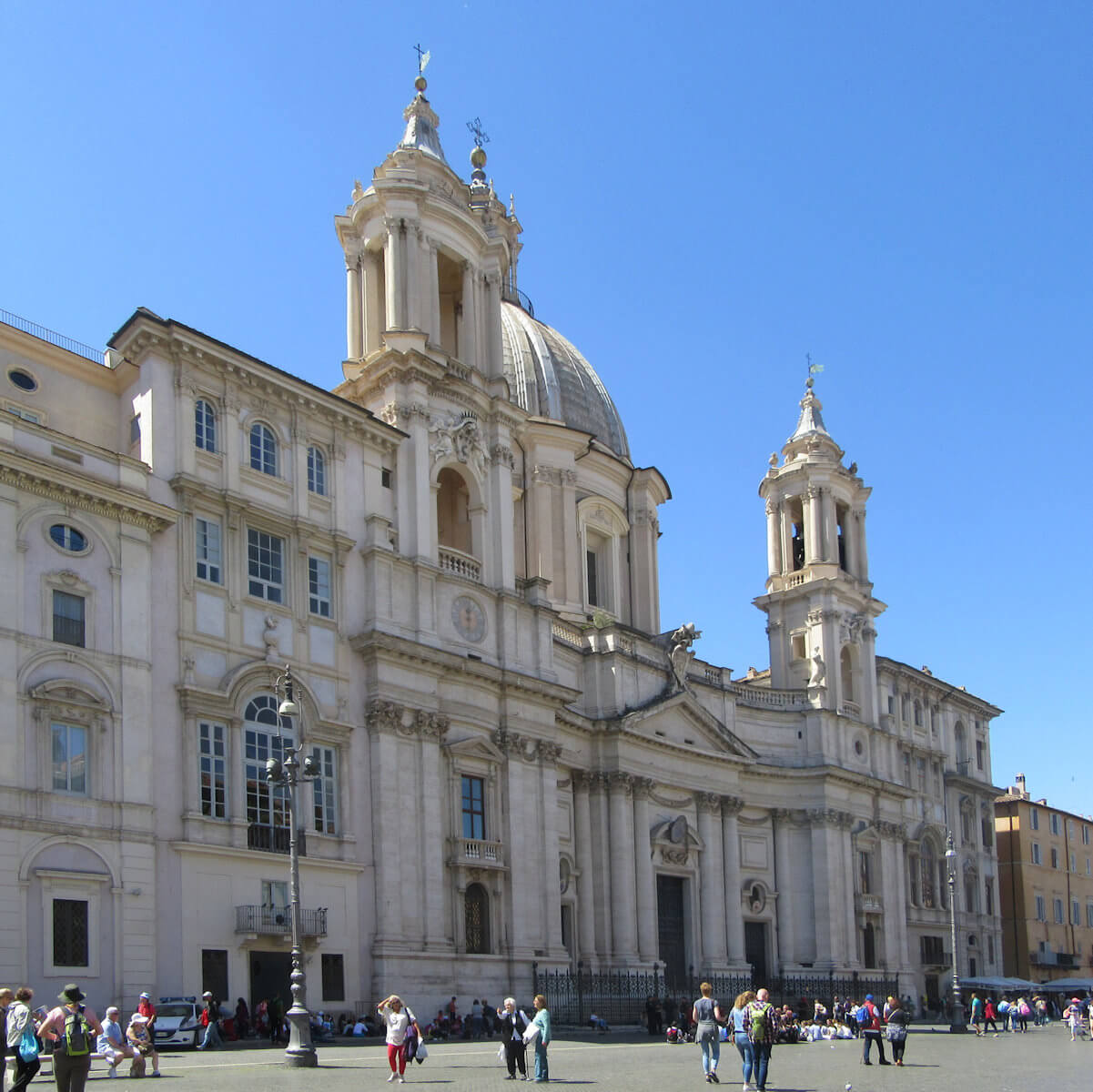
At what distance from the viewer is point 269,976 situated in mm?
35281

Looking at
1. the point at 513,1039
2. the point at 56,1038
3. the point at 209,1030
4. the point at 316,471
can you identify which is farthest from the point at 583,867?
the point at 56,1038

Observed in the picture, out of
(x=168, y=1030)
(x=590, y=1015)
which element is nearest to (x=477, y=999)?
(x=590, y=1015)

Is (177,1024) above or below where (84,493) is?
below

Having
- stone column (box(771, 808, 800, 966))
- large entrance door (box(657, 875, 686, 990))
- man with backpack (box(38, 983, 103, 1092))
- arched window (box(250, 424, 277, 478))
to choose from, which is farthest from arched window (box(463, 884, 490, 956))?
Answer: man with backpack (box(38, 983, 103, 1092))

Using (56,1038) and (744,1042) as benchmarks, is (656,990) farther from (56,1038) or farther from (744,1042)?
(56,1038)

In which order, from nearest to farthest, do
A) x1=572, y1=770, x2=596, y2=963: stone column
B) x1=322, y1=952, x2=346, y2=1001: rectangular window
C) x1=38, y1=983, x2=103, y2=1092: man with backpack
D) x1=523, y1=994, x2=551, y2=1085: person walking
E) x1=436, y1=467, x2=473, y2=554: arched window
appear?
x1=38, y1=983, x2=103, y2=1092: man with backpack, x1=523, y1=994, x2=551, y2=1085: person walking, x1=322, y1=952, x2=346, y2=1001: rectangular window, x1=436, y1=467, x2=473, y2=554: arched window, x1=572, y1=770, x2=596, y2=963: stone column

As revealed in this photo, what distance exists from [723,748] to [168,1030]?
3153 cm

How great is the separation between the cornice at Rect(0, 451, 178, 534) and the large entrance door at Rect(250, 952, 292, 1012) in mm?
10412

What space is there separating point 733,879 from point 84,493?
32486mm

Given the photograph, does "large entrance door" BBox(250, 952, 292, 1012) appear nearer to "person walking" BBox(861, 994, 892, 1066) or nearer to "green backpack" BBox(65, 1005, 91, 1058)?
"person walking" BBox(861, 994, 892, 1066)

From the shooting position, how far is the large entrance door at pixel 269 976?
→ 3481 centimetres

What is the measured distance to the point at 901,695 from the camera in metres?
73.7

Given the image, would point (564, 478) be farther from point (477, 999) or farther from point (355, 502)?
point (477, 999)

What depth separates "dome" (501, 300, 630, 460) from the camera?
6159cm
